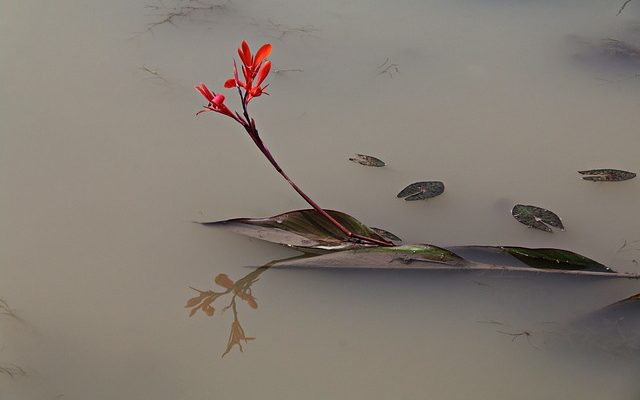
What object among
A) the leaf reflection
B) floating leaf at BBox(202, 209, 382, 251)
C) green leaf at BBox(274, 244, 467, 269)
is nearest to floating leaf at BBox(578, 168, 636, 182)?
green leaf at BBox(274, 244, 467, 269)

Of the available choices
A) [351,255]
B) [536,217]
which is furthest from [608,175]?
[351,255]

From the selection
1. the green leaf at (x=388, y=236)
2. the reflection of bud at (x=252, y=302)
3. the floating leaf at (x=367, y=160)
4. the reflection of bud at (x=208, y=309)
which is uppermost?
the floating leaf at (x=367, y=160)

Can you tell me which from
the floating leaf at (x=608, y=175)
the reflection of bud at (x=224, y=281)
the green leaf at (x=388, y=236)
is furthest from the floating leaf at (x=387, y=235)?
the floating leaf at (x=608, y=175)

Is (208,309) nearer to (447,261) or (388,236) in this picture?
(388,236)

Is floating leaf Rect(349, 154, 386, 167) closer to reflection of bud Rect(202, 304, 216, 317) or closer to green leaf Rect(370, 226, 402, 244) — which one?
green leaf Rect(370, 226, 402, 244)

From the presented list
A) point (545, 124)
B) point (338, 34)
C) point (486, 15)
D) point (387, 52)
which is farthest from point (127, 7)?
point (545, 124)

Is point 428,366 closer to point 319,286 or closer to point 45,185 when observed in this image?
point 319,286

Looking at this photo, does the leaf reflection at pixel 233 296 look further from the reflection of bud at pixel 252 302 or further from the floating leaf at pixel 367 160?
the floating leaf at pixel 367 160
